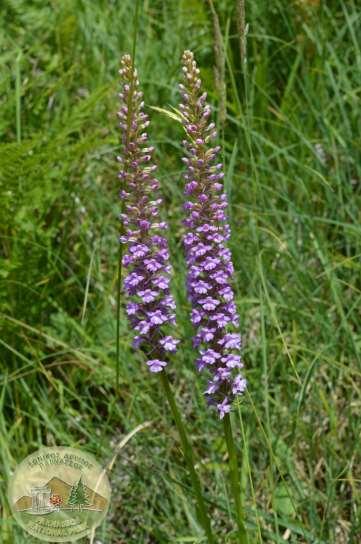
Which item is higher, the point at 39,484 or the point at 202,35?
the point at 202,35

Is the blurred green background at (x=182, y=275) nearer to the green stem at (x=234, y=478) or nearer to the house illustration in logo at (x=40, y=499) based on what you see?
the house illustration in logo at (x=40, y=499)

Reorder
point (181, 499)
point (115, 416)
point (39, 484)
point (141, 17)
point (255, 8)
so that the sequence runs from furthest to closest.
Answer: point (141, 17)
point (255, 8)
point (115, 416)
point (181, 499)
point (39, 484)

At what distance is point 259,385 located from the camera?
10.6ft

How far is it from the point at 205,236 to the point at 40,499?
115 cm

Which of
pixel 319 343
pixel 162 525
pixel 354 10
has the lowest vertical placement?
Answer: pixel 162 525

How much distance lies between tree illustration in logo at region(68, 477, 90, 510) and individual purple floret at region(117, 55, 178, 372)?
66cm

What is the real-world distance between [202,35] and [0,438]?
2.46 meters

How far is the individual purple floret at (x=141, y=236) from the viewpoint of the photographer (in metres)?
2.01

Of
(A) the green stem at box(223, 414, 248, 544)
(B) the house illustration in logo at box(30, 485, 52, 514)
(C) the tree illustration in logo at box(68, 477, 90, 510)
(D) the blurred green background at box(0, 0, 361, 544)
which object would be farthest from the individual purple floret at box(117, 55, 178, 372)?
(B) the house illustration in logo at box(30, 485, 52, 514)

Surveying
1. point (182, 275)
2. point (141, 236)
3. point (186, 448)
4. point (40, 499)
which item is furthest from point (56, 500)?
point (182, 275)

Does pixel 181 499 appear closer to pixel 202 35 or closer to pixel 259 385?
pixel 259 385

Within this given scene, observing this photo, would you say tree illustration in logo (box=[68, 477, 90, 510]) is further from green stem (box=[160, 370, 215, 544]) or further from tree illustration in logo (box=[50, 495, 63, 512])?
green stem (box=[160, 370, 215, 544])

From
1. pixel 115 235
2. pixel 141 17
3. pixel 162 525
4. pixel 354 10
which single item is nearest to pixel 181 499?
pixel 162 525

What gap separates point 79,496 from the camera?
8.46 ft
